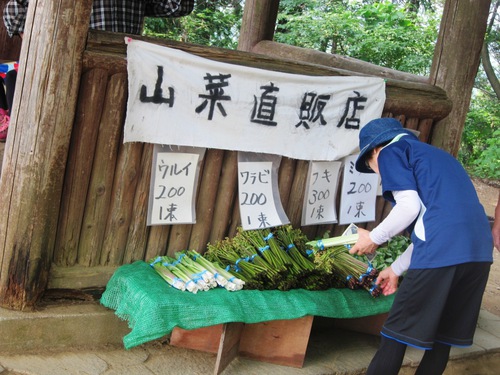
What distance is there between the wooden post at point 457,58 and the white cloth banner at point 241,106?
87 centimetres

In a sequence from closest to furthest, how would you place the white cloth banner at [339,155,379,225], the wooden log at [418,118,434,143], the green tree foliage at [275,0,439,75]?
the white cloth banner at [339,155,379,225] → the wooden log at [418,118,434,143] → the green tree foliage at [275,0,439,75]

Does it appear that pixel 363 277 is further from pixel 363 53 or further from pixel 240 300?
pixel 363 53

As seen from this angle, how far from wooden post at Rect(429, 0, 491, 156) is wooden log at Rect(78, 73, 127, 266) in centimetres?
294

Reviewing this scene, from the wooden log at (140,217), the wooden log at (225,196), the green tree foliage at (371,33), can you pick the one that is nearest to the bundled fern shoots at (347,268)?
the wooden log at (225,196)

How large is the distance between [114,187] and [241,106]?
1.03 m

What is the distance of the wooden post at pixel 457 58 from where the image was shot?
5273 millimetres

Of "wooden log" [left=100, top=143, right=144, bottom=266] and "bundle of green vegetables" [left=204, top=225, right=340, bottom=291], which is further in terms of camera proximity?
"bundle of green vegetables" [left=204, top=225, right=340, bottom=291]

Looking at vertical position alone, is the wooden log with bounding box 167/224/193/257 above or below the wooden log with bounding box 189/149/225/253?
below

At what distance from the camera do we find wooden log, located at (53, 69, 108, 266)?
Result: 12.5 ft

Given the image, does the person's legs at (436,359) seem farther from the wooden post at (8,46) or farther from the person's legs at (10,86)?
the wooden post at (8,46)

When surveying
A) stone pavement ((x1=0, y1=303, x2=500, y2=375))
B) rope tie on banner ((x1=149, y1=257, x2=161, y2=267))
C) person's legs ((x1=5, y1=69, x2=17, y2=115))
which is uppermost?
person's legs ((x1=5, y1=69, x2=17, y2=115))

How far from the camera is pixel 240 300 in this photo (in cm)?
387

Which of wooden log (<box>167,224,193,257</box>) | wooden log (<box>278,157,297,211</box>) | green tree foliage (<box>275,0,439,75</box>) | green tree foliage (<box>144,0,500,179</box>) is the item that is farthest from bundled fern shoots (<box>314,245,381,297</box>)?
green tree foliage (<box>275,0,439,75</box>)

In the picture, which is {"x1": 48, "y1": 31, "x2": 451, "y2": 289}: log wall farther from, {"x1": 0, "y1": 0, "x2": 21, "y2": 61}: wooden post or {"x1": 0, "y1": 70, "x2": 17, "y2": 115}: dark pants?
{"x1": 0, "y1": 0, "x2": 21, "y2": 61}: wooden post
